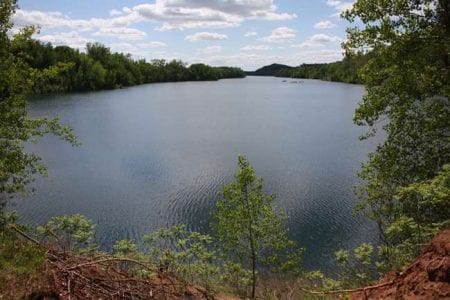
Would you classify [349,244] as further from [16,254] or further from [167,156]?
[167,156]

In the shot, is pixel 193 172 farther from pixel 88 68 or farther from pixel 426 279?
pixel 88 68

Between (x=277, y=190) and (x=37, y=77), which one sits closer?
(x=37, y=77)

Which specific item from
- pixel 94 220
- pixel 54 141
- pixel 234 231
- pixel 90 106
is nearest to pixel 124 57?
pixel 90 106

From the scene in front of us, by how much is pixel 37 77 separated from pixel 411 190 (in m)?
14.2

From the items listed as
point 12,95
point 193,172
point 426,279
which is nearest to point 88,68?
point 193,172

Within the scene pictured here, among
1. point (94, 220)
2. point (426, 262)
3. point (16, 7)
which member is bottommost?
point (94, 220)

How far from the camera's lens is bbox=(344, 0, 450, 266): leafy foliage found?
47.0 feet

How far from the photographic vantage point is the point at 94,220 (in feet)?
90.4

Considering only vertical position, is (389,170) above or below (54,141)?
above

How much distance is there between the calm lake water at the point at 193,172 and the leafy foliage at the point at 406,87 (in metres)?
7.59

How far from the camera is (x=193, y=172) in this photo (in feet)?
125

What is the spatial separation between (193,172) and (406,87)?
83.0ft

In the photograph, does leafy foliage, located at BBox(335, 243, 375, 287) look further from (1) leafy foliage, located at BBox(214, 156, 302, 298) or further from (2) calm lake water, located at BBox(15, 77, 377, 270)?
(2) calm lake water, located at BBox(15, 77, 377, 270)

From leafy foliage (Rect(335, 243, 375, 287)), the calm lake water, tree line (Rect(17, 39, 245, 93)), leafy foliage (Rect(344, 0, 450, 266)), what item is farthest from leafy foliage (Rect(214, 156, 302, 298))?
tree line (Rect(17, 39, 245, 93))
